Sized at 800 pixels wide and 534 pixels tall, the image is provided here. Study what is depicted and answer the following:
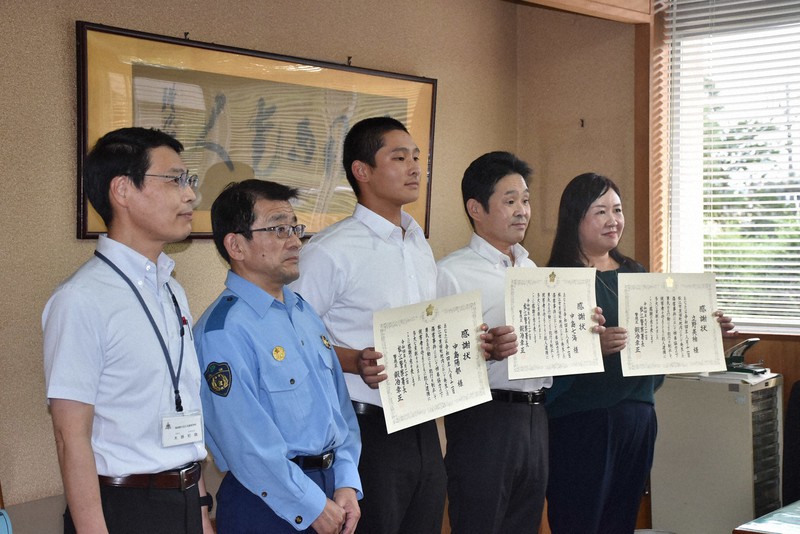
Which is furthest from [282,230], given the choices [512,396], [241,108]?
[241,108]

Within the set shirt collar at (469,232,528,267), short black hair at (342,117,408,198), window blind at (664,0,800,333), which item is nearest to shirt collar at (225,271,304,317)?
short black hair at (342,117,408,198)

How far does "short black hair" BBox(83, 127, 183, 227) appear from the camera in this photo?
175cm

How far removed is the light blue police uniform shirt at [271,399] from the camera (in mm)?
1829

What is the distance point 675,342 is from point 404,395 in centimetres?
104

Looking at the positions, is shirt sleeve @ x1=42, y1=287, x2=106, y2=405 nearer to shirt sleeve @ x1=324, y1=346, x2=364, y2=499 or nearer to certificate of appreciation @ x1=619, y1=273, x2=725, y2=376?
shirt sleeve @ x1=324, y1=346, x2=364, y2=499

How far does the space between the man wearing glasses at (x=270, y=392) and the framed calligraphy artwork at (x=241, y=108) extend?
119 cm

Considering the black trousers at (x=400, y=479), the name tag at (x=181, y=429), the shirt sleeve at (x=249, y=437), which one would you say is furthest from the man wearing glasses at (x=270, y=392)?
the black trousers at (x=400, y=479)

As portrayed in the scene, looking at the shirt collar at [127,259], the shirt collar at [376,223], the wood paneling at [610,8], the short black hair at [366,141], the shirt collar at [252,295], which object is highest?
the wood paneling at [610,8]

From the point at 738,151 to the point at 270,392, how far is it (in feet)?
9.91

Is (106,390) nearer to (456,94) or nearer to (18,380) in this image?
(18,380)

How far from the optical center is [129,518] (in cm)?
165

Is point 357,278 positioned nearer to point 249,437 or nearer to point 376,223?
point 376,223

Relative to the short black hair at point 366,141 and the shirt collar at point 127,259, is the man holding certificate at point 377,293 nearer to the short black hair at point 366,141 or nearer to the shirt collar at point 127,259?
the short black hair at point 366,141

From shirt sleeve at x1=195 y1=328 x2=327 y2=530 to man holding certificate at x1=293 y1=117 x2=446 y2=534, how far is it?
399 millimetres
